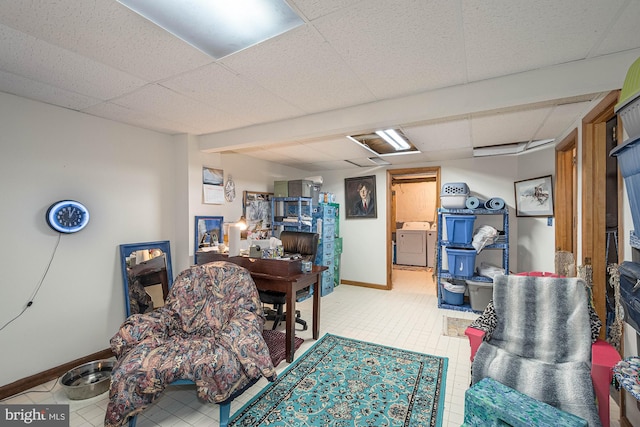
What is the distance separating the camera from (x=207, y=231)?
3498mm

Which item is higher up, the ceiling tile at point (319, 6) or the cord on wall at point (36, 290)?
the ceiling tile at point (319, 6)

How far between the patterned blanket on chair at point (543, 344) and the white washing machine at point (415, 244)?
5200 millimetres

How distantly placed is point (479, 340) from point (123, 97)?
325 cm

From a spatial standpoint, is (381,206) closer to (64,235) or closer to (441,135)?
(441,135)

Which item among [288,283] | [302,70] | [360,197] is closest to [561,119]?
[302,70]

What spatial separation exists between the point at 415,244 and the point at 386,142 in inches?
171

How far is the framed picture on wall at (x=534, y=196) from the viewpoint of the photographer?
3.42 meters

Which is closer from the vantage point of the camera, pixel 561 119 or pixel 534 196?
pixel 561 119

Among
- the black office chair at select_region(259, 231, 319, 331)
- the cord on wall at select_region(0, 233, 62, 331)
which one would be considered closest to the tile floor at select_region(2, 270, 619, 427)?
the black office chair at select_region(259, 231, 319, 331)

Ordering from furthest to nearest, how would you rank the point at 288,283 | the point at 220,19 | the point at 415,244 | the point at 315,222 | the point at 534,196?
the point at 415,244, the point at 315,222, the point at 534,196, the point at 288,283, the point at 220,19

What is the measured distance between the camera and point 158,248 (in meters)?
3.23

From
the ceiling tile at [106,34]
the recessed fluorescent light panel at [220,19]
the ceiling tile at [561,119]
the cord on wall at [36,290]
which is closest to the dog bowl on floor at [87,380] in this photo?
the cord on wall at [36,290]

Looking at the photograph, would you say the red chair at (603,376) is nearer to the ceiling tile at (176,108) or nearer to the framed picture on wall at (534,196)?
the framed picture on wall at (534,196)

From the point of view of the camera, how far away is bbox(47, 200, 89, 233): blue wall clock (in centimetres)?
240
